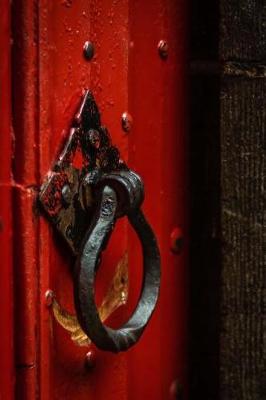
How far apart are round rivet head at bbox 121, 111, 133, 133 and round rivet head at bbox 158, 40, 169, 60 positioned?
11cm

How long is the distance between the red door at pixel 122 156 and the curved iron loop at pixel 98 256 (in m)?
0.05

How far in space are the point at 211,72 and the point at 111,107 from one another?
0.19 meters

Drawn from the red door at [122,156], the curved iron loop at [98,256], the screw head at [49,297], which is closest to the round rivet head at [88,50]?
the red door at [122,156]

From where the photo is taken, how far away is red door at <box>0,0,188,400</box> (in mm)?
663

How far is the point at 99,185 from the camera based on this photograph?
724 mm

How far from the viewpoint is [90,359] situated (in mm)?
772

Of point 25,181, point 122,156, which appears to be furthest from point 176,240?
point 25,181

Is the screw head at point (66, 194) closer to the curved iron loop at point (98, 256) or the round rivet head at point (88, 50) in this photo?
the curved iron loop at point (98, 256)

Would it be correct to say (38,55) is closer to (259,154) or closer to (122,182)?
(122,182)

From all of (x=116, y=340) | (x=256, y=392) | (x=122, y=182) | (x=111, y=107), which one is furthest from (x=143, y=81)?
(x=256, y=392)

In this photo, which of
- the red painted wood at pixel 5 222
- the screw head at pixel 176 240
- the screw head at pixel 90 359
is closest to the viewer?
the red painted wood at pixel 5 222

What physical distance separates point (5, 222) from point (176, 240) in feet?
1.03

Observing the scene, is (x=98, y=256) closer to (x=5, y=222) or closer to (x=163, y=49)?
(x=5, y=222)

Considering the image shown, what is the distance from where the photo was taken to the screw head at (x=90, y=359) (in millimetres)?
769
